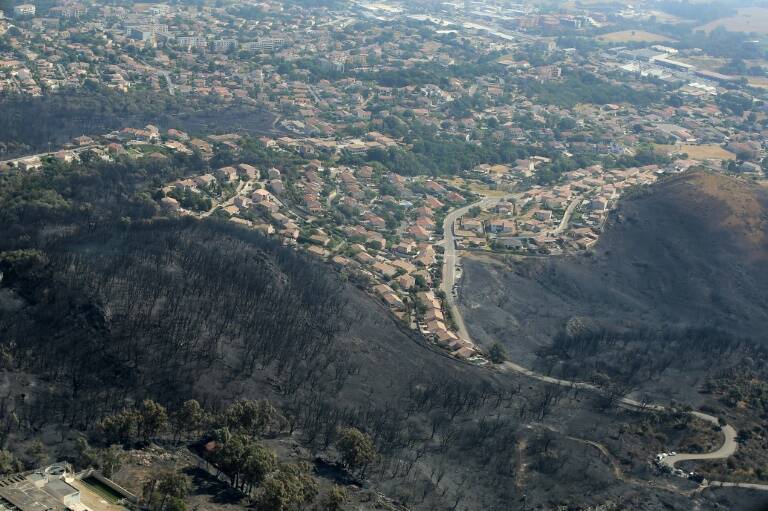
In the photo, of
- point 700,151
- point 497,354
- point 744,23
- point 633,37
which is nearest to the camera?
point 497,354

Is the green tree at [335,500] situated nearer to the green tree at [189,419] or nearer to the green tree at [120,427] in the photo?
the green tree at [189,419]

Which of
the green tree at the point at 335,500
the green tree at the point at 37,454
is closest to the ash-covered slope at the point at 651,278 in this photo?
the green tree at the point at 335,500

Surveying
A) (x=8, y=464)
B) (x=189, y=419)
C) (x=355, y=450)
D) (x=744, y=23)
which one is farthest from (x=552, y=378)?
(x=744, y=23)

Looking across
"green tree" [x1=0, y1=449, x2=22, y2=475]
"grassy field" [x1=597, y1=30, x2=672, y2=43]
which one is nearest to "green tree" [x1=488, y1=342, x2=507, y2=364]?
"green tree" [x1=0, y1=449, x2=22, y2=475]

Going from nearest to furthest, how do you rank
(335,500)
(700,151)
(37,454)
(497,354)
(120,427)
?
(37,454) < (335,500) < (120,427) < (497,354) < (700,151)

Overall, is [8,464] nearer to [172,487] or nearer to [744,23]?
[172,487]

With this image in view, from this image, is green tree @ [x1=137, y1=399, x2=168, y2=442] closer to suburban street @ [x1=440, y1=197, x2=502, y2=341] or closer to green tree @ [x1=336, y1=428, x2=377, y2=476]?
green tree @ [x1=336, y1=428, x2=377, y2=476]
